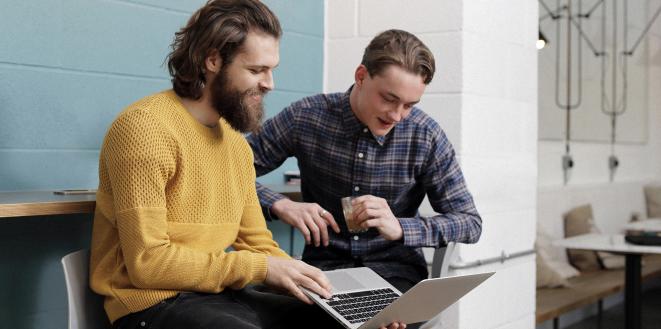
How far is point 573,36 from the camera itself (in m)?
5.50

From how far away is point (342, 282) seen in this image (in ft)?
6.09

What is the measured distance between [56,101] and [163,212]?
74 cm

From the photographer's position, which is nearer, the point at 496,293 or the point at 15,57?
the point at 15,57

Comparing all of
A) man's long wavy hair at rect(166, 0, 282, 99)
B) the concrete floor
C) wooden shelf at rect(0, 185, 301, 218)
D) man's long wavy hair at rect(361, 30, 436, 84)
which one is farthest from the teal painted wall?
the concrete floor

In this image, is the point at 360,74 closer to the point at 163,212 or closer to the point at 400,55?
the point at 400,55

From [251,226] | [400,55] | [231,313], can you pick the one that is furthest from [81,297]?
[400,55]

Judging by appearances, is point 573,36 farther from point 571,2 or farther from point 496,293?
point 496,293

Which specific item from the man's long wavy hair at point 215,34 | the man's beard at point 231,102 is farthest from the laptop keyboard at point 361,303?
the man's long wavy hair at point 215,34

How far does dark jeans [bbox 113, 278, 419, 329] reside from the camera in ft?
5.18

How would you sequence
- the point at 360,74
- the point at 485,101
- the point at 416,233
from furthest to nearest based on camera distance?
the point at 485,101 < the point at 360,74 < the point at 416,233

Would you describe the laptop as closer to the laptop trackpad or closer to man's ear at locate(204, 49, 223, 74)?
the laptop trackpad

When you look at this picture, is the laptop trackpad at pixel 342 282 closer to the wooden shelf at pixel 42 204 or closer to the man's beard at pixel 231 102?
the man's beard at pixel 231 102

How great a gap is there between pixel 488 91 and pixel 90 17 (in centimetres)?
141

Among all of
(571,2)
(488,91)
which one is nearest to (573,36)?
(571,2)
